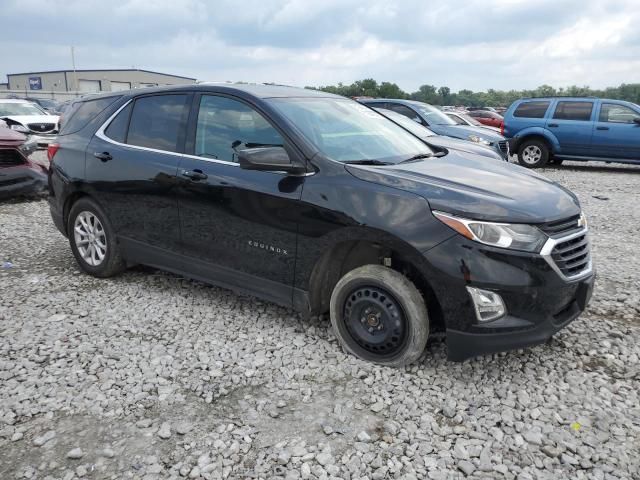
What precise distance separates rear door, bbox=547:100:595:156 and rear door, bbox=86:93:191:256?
11591 mm

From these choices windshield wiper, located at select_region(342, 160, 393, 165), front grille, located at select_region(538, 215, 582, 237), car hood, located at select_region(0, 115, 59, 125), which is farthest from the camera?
car hood, located at select_region(0, 115, 59, 125)

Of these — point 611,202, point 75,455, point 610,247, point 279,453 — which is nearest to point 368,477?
point 279,453

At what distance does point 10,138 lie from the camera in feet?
25.8

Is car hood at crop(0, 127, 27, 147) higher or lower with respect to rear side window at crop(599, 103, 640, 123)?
lower

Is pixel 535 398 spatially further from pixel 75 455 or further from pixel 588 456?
pixel 75 455

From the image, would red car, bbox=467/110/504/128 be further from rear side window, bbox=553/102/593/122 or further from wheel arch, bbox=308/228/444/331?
wheel arch, bbox=308/228/444/331

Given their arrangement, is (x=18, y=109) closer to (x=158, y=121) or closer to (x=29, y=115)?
(x=29, y=115)

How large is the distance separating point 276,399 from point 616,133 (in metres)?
12.5

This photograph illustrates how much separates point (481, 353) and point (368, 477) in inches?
38.3

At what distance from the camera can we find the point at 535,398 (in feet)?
9.86

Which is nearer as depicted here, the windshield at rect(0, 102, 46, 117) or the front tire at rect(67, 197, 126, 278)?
the front tire at rect(67, 197, 126, 278)

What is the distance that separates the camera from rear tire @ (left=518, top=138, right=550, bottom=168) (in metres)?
13.3

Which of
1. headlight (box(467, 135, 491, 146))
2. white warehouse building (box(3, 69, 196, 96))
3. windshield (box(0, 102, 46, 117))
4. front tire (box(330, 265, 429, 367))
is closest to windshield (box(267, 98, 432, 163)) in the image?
front tire (box(330, 265, 429, 367))

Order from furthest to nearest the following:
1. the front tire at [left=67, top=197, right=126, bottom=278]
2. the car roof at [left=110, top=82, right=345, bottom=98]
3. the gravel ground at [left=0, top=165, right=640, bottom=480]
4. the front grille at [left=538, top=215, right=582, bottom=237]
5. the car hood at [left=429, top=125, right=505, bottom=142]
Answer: the car hood at [left=429, top=125, right=505, bottom=142]
the front tire at [left=67, top=197, right=126, bottom=278]
the car roof at [left=110, top=82, right=345, bottom=98]
the front grille at [left=538, top=215, right=582, bottom=237]
the gravel ground at [left=0, top=165, right=640, bottom=480]
